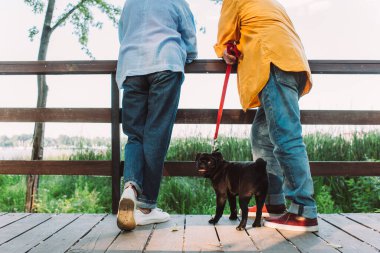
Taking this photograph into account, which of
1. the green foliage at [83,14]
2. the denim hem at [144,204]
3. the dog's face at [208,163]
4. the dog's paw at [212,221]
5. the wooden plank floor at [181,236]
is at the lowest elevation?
the wooden plank floor at [181,236]

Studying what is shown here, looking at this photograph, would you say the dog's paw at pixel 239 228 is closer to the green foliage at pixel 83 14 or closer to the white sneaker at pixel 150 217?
the white sneaker at pixel 150 217

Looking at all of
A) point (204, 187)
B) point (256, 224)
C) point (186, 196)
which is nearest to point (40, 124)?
point (186, 196)

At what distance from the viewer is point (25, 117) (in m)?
3.06

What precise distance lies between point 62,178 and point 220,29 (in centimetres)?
438

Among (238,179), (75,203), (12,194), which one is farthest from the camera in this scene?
(12,194)

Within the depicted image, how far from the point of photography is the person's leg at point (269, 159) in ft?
8.93

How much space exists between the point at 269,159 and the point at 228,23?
928 mm

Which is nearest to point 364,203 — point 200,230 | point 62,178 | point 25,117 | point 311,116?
point 311,116

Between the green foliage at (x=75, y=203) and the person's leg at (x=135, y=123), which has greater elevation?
the person's leg at (x=135, y=123)

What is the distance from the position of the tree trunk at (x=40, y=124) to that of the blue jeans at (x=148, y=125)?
138 inches

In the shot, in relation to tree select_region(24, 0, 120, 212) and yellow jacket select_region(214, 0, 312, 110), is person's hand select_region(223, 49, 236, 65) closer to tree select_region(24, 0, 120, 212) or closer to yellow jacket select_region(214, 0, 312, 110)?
yellow jacket select_region(214, 0, 312, 110)

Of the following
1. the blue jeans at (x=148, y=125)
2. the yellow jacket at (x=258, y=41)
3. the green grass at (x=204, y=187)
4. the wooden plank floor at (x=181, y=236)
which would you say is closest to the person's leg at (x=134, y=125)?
the blue jeans at (x=148, y=125)

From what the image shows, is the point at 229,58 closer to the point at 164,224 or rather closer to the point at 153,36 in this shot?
the point at 153,36

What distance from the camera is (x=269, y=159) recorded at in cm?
273
